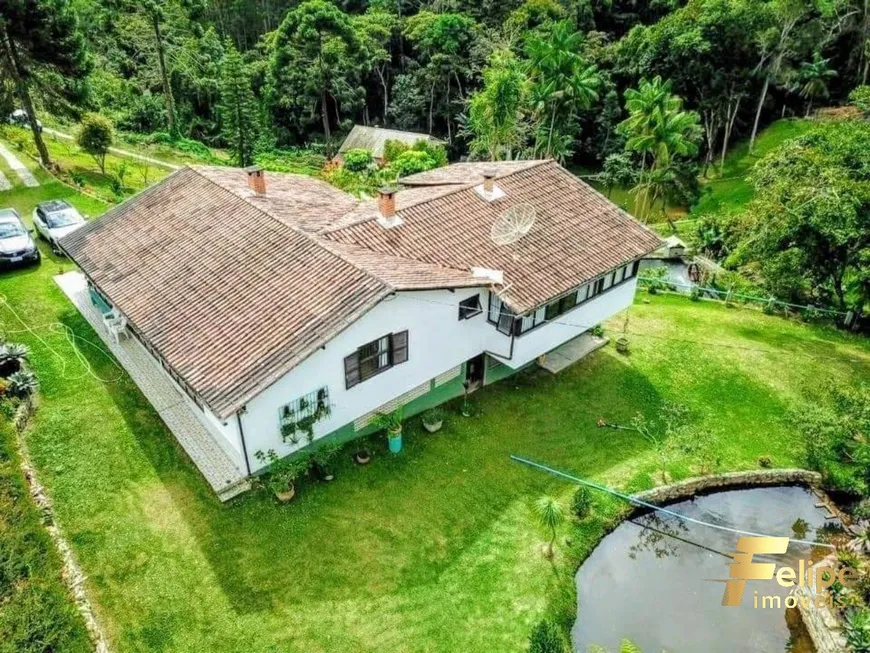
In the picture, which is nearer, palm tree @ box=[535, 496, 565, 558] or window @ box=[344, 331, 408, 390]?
palm tree @ box=[535, 496, 565, 558]

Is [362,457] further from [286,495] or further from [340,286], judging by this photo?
[340,286]

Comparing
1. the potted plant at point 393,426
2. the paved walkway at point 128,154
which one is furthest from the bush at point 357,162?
the potted plant at point 393,426

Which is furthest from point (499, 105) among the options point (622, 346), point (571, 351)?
point (571, 351)

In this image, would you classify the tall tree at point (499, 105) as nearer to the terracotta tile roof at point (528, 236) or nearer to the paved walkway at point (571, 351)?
the terracotta tile roof at point (528, 236)

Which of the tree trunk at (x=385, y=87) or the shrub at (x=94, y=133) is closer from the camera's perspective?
the shrub at (x=94, y=133)

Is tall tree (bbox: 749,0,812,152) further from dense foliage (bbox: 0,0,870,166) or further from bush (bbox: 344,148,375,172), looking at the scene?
bush (bbox: 344,148,375,172)

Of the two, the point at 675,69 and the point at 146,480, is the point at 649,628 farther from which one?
the point at 675,69

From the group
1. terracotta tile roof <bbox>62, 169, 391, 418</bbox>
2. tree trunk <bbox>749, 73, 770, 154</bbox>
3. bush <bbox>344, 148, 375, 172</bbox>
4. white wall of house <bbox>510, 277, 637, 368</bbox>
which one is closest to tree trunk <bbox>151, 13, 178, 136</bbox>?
bush <bbox>344, 148, 375, 172</bbox>

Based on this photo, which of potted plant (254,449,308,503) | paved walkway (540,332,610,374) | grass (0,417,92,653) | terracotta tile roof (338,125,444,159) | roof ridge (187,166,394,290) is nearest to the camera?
grass (0,417,92,653)
